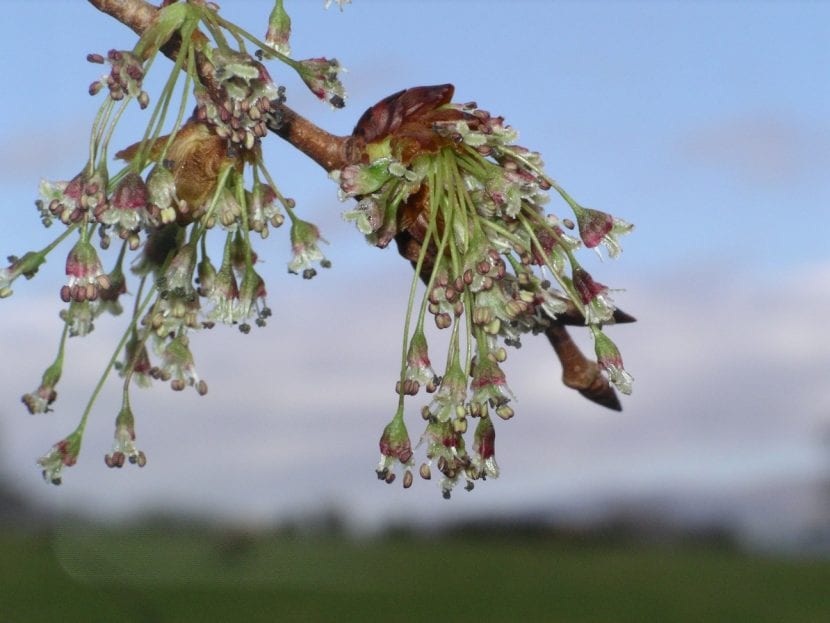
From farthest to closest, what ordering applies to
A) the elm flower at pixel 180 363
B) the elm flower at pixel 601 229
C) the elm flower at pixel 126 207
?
the elm flower at pixel 180 363 → the elm flower at pixel 601 229 → the elm flower at pixel 126 207

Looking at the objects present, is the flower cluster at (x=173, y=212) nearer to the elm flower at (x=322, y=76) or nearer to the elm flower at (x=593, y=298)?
the elm flower at (x=322, y=76)

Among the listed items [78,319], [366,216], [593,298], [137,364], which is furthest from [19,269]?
[593,298]

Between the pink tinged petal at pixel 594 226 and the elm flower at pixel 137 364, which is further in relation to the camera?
the elm flower at pixel 137 364

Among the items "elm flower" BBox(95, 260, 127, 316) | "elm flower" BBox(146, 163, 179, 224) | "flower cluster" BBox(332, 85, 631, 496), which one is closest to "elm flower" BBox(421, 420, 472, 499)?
"flower cluster" BBox(332, 85, 631, 496)

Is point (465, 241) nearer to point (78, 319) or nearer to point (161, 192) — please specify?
point (161, 192)

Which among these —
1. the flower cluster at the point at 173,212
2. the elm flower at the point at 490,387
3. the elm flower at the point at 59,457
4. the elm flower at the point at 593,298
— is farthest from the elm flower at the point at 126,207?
the elm flower at the point at 593,298

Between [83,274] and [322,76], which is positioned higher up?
[322,76]

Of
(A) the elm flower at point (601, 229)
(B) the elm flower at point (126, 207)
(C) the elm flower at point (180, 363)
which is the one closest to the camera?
(B) the elm flower at point (126, 207)
